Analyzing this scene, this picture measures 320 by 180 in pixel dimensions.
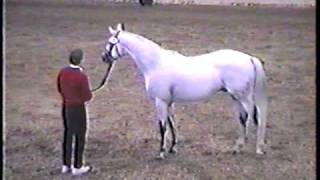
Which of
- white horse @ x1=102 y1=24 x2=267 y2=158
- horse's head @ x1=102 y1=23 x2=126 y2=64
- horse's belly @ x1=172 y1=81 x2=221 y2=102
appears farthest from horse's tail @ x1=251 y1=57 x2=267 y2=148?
horse's head @ x1=102 y1=23 x2=126 y2=64

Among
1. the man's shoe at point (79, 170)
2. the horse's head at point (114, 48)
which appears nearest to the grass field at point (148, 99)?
the man's shoe at point (79, 170)

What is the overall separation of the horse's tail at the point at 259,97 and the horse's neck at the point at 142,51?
316mm

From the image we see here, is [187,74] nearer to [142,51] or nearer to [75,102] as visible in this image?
[142,51]

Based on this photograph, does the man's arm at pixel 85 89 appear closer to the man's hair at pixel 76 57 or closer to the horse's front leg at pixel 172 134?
the man's hair at pixel 76 57

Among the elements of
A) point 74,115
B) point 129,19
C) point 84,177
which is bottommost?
point 84,177

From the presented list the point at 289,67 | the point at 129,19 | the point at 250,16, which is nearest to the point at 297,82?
the point at 289,67

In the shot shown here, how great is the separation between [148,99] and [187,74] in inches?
24.4

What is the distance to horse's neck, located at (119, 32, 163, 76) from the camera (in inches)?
102

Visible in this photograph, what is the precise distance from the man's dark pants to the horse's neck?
27 cm

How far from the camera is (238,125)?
285 cm

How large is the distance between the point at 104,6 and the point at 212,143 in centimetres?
62

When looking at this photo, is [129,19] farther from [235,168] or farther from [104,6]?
[235,168]

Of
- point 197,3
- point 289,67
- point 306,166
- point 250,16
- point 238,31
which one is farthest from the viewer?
point 289,67

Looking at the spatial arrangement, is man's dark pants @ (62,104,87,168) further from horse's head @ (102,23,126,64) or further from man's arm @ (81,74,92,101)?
horse's head @ (102,23,126,64)
